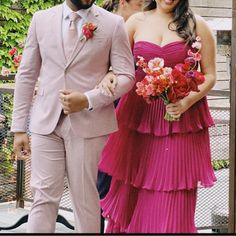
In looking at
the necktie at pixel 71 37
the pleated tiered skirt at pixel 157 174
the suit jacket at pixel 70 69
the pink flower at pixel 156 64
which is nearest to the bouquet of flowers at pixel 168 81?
the pink flower at pixel 156 64

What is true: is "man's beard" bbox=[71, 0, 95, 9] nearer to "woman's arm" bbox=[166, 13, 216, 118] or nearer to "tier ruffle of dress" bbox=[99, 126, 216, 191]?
"woman's arm" bbox=[166, 13, 216, 118]

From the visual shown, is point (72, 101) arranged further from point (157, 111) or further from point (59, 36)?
point (157, 111)

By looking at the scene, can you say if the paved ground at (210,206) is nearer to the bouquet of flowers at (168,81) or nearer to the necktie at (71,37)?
the bouquet of flowers at (168,81)

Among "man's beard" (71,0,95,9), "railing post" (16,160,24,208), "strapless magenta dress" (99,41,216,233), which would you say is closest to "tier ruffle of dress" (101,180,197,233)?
"strapless magenta dress" (99,41,216,233)

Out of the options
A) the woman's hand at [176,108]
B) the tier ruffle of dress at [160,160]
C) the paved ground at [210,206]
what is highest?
the woman's hand at [176,108]

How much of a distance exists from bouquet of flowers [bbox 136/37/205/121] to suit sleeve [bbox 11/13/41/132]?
519 mm

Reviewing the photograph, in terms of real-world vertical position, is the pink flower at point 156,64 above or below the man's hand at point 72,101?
above

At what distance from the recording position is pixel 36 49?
3.13 m

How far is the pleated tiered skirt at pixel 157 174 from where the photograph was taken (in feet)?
10.9

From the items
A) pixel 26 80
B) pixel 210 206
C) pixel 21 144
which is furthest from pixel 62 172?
pixel 210 206

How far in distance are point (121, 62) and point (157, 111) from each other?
382mm

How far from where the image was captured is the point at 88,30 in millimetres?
3043

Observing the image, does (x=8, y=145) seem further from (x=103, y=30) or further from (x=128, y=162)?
(x=103, y=30)

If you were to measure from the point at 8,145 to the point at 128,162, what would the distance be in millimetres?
1926
